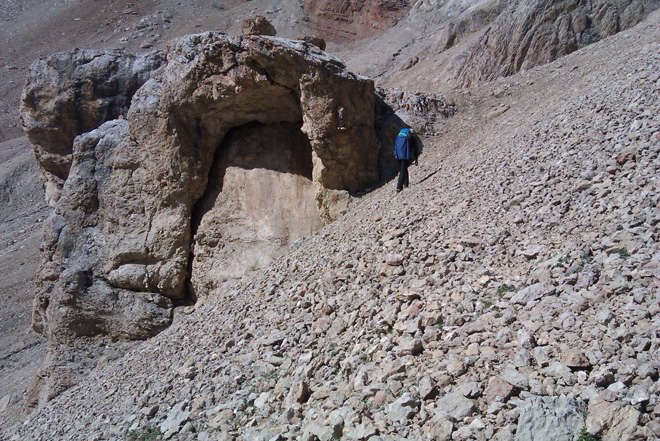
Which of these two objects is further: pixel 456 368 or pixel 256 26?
pixel 256 26

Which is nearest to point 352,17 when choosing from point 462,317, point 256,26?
point 256,26

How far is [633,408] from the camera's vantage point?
431 cm

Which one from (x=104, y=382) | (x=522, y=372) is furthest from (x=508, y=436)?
(x=104, y=382)

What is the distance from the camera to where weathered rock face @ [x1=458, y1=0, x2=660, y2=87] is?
1869 cm

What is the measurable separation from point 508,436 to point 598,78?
9709 millimetres

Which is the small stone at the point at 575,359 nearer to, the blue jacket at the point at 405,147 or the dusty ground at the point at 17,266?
the blue jacket at the point at 405,147

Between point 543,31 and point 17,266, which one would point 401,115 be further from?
point 17,266

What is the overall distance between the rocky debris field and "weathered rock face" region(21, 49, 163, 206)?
1181cm

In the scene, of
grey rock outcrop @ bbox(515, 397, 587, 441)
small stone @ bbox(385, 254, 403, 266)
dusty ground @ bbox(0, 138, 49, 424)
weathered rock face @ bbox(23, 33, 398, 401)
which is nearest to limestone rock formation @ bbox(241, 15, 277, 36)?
weathered rock face @ bbox(23, 33, 398, 401)

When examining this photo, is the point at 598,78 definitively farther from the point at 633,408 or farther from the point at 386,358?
the point at 633,408

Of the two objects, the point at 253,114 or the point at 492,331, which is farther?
the point at 253,114

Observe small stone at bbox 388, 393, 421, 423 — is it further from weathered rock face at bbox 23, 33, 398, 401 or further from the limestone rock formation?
the limestone rock formation

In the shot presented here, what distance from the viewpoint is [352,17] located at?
49.5 m

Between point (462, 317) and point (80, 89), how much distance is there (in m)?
18.6
